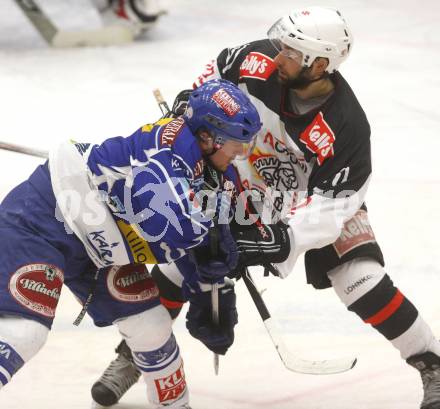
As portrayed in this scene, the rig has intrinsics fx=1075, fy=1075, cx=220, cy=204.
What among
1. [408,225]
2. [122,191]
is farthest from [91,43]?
[122,191]

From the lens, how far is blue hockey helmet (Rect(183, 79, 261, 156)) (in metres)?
2.55

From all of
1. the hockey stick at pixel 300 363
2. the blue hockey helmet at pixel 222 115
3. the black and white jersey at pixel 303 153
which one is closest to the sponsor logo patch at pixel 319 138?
the black and white jersey at pixel 303 153

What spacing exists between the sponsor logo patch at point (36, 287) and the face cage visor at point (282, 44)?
2.78 feet

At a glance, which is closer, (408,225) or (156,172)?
(156,172)

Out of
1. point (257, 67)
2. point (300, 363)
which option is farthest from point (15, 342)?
point (257, 67)

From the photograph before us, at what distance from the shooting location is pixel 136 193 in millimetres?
2549

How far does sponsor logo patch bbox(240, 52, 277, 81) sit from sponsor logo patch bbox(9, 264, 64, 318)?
82 centimetres

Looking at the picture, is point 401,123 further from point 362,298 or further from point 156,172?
point 156,172

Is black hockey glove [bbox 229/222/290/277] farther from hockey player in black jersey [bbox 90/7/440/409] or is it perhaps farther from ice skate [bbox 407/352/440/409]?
ice skate [bbox 407/352/440/409]

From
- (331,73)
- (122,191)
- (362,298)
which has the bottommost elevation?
(362,298)

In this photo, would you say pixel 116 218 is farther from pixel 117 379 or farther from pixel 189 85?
pixel 189 85

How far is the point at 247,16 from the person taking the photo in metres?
7.19

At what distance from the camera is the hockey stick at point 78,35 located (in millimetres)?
6559

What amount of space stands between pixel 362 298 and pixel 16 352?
955mm
